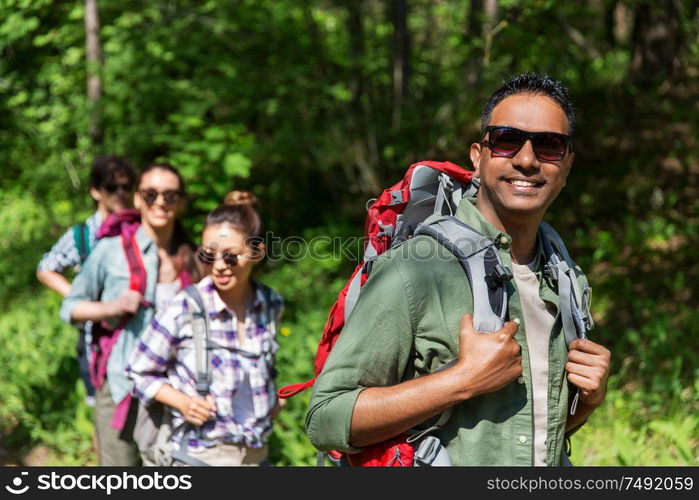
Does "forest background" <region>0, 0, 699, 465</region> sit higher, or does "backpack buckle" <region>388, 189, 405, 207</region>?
"forest background" <region>0, 0, 699, 465</region>

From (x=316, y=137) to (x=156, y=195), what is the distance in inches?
204

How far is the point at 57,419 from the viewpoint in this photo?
5801mm

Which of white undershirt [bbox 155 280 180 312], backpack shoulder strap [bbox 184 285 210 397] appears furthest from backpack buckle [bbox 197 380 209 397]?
white undershirt [bbox 155 280 180 312]

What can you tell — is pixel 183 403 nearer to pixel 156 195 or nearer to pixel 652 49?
pixel 156 195

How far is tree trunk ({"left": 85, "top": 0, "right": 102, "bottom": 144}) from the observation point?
24.6 feet

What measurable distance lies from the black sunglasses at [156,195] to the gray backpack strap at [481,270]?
93.9 inches

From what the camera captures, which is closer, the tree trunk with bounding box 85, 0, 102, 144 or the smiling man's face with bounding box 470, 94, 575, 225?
the smiling man's face with bounding box 470, 94, 575, 225

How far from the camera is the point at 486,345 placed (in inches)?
68.2

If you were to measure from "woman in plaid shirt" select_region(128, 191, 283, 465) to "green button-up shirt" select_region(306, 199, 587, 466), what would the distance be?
159 centimetres

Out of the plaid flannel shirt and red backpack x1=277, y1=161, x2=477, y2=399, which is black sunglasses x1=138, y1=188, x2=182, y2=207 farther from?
red backpack x1=277, y1=161, x2=477, y2=399

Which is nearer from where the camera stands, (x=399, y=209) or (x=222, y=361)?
(x=399, y=209)

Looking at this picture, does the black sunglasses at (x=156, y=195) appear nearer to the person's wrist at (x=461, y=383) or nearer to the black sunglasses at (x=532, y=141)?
the black sunglasses at (x=532, y=141)

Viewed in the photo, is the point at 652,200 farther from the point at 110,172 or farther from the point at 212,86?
the point at 110,172

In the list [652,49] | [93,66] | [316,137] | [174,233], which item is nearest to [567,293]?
[174,233]
